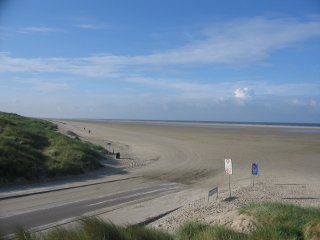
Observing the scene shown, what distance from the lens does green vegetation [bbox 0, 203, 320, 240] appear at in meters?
7.58

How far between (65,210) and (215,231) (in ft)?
18.1

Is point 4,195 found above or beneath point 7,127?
beneath

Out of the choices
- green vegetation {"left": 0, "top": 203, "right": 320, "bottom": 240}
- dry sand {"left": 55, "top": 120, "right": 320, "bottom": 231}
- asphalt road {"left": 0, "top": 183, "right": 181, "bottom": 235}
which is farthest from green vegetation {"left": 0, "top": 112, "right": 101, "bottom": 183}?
green vegetation {"left": 0, "top": 203, "right": 320, "bottom": 240}

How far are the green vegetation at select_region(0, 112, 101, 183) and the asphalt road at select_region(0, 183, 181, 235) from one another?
2850 millimetres

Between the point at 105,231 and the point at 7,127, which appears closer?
the point at 105,231

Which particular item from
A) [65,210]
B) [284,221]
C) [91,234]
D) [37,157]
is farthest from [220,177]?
[91,234]

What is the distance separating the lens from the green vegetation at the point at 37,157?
1745cm

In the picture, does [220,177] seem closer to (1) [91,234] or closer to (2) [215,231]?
(2) [215,231]

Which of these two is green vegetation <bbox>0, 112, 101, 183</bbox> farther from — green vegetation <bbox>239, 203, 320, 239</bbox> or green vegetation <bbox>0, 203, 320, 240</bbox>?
green vegetation <bbox>239, 203, 320, 239</bbox>

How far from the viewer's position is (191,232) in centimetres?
892

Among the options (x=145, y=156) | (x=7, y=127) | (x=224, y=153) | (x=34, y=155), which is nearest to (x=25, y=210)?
(x=34, y=155)

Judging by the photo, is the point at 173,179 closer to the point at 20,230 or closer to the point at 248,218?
the point at 248,218

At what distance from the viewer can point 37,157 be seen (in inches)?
772

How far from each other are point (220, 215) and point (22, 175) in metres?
8.94
